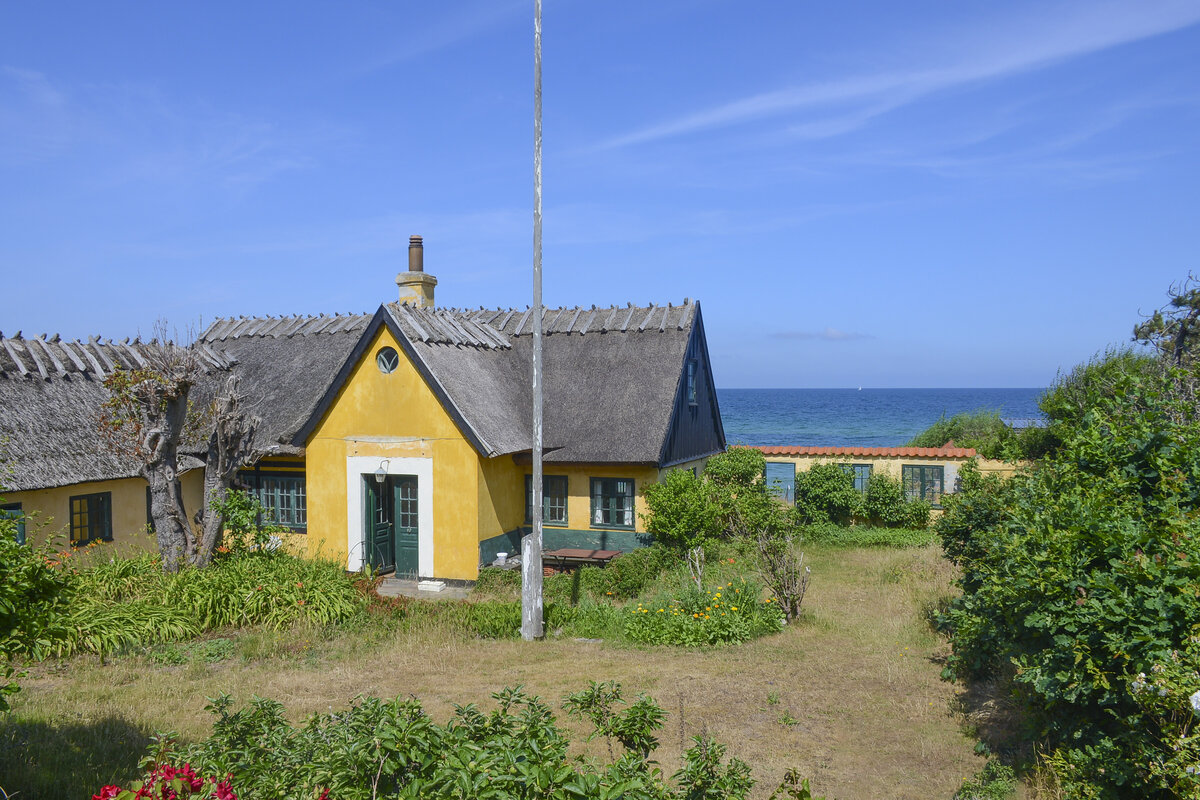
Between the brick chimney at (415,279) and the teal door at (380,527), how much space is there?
605cm

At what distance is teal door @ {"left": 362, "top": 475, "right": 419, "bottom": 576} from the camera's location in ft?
56.5

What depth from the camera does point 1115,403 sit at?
7.54 m

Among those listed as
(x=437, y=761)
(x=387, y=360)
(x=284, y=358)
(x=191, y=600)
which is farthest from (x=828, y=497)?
(x=437, y=761)

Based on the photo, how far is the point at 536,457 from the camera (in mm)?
12555

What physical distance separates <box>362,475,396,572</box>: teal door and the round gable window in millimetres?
2463

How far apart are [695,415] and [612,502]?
14.0 ft

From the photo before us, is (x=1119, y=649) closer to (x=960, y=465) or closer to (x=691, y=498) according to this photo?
(x=691, y=498)

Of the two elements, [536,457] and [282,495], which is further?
[282,495]

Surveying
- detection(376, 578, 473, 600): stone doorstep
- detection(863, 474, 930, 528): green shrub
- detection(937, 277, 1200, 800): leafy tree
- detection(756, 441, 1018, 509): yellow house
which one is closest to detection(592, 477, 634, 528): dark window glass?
detection(376, 578, 473, 600): stone doorstep

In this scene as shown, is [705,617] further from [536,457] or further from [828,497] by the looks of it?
[828,497]

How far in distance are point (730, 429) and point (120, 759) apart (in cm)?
9093

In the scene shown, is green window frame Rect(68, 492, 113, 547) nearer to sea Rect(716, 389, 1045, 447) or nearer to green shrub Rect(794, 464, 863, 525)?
green shrub Rect(794, 464, 863, 525)

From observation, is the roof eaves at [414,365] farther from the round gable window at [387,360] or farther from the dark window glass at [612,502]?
the dark window glass at [612,502]

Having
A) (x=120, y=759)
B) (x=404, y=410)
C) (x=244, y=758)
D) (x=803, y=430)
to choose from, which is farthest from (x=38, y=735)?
(x=803, y=430)
